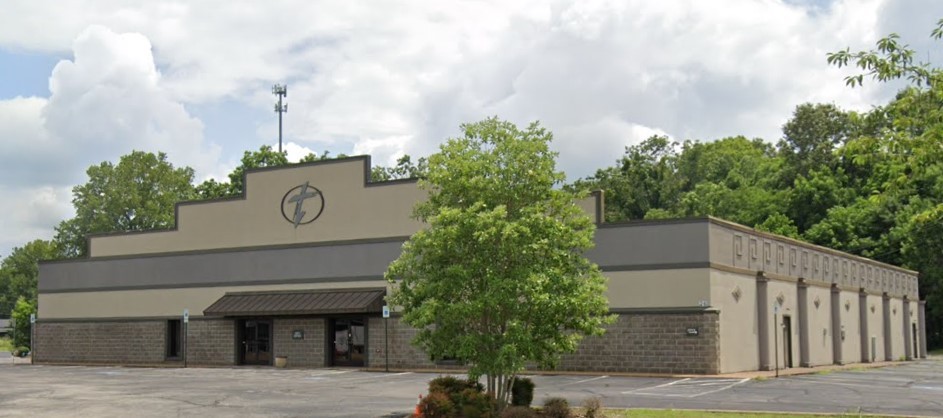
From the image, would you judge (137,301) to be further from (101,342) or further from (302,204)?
(302,204)

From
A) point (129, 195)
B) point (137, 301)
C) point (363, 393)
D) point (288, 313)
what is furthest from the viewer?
point (129, 195)

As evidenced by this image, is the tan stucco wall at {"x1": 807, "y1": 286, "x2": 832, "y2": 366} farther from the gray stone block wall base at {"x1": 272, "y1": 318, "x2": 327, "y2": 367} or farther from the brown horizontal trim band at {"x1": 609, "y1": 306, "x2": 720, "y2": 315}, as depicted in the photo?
the gray stone block wall base at {"x1": 272, "y1": 318, "x2": 327, "y2": 367}

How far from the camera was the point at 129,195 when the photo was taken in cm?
9606

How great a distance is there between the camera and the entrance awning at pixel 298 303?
39750mm

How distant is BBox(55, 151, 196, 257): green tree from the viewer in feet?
314

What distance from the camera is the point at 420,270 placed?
19.4 meters

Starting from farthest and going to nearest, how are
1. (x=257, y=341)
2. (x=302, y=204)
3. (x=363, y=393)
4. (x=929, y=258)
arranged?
(x=929, y=258), (x=257, y=341), (x=302, y=204), (x=363, y=393)

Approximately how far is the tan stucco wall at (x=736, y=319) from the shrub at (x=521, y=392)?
15.7 meters

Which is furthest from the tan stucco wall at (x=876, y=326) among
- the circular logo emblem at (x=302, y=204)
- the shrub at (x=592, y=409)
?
the shrub at (x=592, y=409)

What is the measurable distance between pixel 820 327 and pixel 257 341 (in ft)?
78.3

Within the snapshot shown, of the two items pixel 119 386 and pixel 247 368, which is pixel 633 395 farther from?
pixel 247 368

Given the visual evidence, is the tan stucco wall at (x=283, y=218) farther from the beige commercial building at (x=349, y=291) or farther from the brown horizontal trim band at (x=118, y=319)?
the brown horizontal trim band at (x=118, y=319)

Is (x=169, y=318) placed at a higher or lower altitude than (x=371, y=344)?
higher

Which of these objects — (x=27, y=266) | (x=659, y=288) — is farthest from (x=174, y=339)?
(x=27, y=266)
